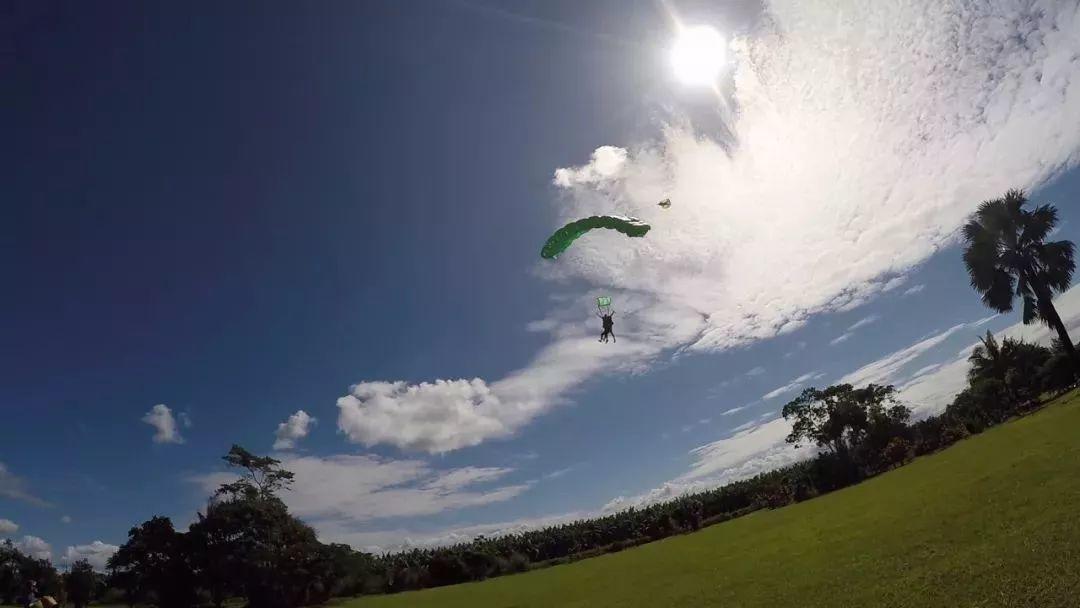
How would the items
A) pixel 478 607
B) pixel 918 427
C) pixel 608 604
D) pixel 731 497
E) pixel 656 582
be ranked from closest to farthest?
pixel 608 604 < pixel 656 582 < pixel 478 607 < pixel 918 427 < pixel 731 497

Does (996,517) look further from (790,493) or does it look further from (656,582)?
(790,493)

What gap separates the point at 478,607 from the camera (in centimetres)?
2825

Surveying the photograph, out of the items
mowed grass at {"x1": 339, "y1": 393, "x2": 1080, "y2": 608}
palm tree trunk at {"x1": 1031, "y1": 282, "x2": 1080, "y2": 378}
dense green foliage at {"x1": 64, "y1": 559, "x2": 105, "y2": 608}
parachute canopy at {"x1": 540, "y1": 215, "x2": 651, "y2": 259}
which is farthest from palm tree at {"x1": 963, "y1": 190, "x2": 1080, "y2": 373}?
dense green foliage at {"x1": 64, "y1": 559, "x2": 105, "y2": 608}

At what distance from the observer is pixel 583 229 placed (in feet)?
68.2

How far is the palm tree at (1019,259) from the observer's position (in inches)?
1195

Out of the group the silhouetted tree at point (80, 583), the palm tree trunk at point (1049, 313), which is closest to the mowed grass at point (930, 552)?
the palm tree trunk at point (1049, 313)

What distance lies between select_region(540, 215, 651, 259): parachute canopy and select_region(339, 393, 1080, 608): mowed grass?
1155cm

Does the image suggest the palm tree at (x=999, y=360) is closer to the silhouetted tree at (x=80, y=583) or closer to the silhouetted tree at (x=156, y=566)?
the silhouetted tree at (x=156, y=566)

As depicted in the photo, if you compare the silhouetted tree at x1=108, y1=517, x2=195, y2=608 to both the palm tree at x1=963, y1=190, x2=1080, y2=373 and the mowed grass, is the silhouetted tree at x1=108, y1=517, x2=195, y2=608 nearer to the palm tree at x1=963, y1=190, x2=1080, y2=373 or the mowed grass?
the mowed grass

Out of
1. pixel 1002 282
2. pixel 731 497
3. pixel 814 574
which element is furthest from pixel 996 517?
pixel 731 497

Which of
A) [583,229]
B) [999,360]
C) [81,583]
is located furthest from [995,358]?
[81,583]

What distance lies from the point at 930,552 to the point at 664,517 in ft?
216

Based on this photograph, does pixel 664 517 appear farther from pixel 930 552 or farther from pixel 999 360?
pixel 930 552

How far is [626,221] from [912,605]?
1404 centimetres
